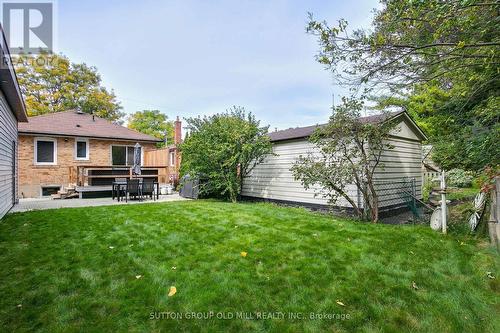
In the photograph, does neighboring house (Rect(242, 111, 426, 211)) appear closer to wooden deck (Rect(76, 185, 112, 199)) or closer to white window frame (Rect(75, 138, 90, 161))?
wooden deck (Rect(76, 185, 112, 199))

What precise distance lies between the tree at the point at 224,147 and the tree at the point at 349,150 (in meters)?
2.93

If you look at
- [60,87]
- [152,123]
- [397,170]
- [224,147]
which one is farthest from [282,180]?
[152,123]

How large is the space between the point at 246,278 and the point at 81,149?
14.4m

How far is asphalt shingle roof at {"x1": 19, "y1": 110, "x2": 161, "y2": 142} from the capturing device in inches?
508

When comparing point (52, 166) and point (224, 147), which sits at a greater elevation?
point (224, 147)

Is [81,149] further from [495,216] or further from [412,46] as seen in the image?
[495,216]

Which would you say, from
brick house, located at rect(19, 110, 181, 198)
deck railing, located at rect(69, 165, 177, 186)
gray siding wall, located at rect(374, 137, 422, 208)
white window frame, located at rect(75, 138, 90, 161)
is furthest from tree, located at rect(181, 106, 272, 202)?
white window frame, located at rect(75, 138, 90, 161)

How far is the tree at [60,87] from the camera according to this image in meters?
22.3

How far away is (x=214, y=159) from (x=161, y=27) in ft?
19.8

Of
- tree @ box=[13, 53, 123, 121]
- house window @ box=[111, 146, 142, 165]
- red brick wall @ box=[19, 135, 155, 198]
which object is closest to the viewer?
red brick wall @ box=[19, 135, 155, 198]

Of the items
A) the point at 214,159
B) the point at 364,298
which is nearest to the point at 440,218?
the point at 364,298

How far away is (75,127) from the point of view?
14266mm

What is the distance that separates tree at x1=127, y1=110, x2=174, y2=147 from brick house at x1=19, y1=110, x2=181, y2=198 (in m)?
18.7

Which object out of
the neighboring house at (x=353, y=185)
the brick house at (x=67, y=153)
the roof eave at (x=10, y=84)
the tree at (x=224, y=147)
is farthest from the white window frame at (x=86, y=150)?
the neighboring house at (x=353, y=185)
